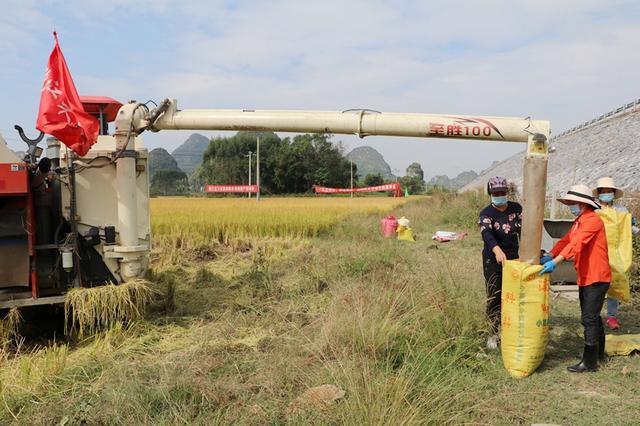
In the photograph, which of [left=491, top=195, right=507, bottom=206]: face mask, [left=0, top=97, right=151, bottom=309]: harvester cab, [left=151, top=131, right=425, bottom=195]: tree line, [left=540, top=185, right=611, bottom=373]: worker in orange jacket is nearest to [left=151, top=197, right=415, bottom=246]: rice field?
[left=0, top=97, right=151, bottom=309]: harvester cab

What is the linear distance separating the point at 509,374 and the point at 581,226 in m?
1.41

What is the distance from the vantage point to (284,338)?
194 inches

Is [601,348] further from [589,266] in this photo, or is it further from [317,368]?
[317,368]

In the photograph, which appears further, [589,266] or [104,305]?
[104,305]

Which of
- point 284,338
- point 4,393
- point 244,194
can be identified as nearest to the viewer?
point 4,393

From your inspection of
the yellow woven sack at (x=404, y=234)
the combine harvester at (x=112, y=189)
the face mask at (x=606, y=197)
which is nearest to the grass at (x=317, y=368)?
the combine harvester at (x=112, y=189)

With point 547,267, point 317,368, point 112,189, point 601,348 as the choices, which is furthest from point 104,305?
point 601,348

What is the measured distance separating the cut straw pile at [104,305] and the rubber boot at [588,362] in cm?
417

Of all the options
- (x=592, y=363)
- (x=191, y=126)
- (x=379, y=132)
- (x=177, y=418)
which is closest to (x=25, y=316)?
(x=191, y=126)

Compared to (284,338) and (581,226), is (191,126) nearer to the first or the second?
(284,338)

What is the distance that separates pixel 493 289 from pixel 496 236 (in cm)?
→ 52

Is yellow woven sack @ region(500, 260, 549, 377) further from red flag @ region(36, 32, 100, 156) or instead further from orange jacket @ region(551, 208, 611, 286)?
red flag @ region(36, 32, 100, 156)

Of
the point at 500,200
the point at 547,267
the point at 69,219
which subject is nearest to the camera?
the point at 547,267

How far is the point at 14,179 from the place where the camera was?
4.79 meters
